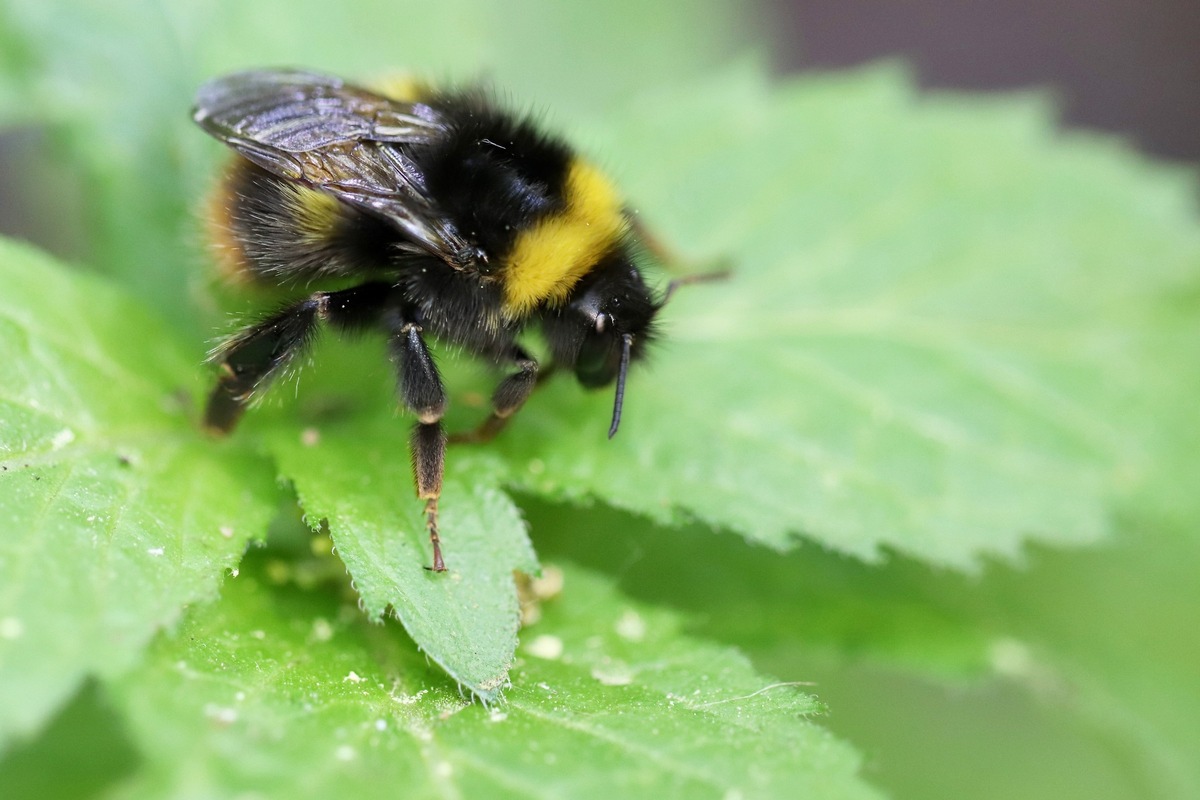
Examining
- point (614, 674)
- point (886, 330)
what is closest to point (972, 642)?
point (886, 330)

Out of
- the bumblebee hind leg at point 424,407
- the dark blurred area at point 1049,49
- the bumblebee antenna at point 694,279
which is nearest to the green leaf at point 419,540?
the bumblebee hind leg at point 424,407

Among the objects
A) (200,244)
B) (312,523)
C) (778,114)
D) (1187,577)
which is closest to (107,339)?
(200,244)

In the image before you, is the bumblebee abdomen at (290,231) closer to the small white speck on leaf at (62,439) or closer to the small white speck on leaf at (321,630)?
the small white speck on leaf at (62,439)

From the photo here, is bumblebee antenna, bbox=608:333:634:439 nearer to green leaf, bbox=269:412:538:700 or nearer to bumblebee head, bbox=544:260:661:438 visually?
bumblebee head, bbox=544:260:661:438

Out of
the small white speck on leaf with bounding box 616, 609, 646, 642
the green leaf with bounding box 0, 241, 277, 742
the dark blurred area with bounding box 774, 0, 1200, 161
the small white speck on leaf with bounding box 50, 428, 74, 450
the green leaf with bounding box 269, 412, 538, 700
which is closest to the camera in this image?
the green leaf with bounding box 0, 241, 277, 742

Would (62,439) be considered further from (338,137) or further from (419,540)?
(338,137)

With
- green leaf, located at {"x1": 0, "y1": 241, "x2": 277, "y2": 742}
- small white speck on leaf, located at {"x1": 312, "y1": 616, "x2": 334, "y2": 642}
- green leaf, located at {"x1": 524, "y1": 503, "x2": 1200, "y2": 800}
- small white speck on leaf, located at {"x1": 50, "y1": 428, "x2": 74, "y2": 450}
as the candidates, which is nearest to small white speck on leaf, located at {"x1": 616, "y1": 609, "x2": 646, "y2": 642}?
green leaf, located at {"x1": 524, "y1": 503, "x2": 1200, "y2": 800}
